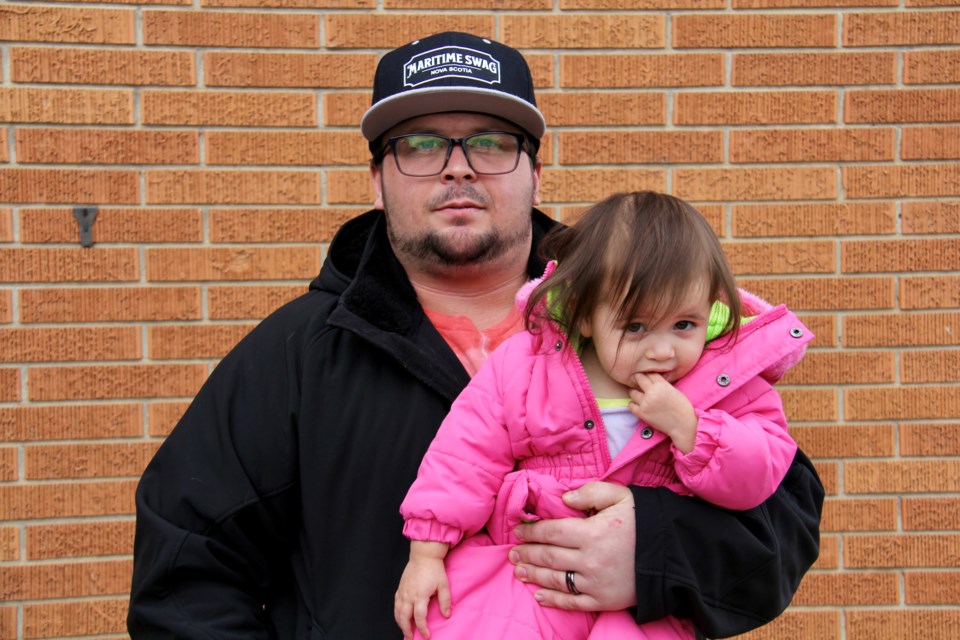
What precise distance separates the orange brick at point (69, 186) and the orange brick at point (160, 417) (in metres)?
0.77

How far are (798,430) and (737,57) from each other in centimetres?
148

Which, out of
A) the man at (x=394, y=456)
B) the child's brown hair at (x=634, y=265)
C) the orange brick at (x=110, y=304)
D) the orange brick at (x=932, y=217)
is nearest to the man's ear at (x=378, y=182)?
the man at (x=394, y=456)

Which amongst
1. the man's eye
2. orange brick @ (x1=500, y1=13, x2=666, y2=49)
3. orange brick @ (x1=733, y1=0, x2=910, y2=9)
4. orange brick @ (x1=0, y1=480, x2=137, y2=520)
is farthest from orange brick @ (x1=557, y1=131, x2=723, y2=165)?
orange brick @ (x1=0, y1=480, x2=137, y2=520)

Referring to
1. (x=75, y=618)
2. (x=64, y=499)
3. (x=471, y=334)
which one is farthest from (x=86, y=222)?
(x=471, y=334)

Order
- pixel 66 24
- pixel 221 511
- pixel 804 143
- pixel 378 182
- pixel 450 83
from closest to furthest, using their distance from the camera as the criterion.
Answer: pixel 221 511, pixel 450 83, pixel 378 182, pixel 66 24, pixel 804 143

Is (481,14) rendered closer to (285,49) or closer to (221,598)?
(285,49)

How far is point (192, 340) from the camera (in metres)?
3.22

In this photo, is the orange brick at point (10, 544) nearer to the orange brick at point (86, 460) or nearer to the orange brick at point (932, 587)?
the orange brick at point (86, 460)

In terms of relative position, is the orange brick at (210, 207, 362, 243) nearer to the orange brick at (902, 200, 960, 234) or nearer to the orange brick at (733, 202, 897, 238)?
the orange brick at (733, 202, 897, 238)

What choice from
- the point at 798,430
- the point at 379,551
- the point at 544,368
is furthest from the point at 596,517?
the point at 798,430

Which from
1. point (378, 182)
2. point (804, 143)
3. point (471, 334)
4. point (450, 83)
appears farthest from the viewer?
point (804, 143)

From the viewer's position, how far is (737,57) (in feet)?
Answer: 10.8

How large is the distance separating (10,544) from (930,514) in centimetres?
354

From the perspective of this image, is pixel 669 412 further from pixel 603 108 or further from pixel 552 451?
pixel 603 108
